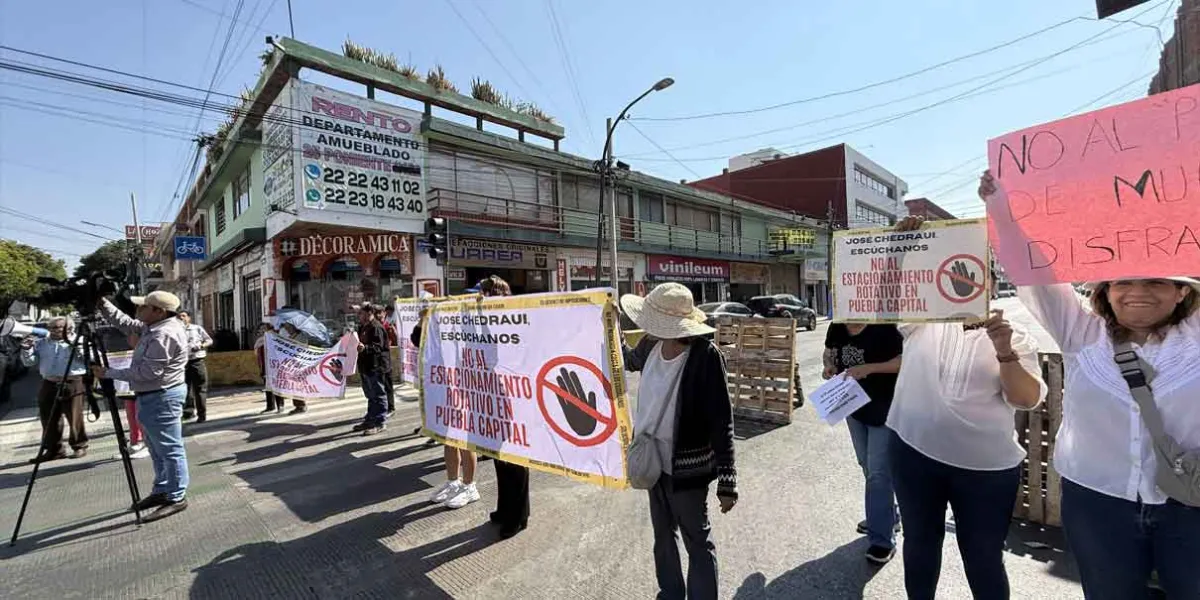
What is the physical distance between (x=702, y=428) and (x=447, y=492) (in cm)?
290

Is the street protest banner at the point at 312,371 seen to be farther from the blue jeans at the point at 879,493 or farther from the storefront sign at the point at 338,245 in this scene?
the blue jeans at the point at 879,493

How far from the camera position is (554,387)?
3.33m

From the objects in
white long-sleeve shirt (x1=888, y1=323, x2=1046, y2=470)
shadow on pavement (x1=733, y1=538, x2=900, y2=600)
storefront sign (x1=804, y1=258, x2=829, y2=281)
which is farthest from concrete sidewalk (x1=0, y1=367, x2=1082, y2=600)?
storefront sign (x1=804, y1=258, x2=829, y2=281)

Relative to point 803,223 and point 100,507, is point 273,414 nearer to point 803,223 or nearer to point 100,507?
point 100,507

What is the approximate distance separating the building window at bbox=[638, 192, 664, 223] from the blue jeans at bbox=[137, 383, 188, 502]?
19.7m

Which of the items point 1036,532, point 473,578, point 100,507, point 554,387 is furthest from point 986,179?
point 100,507

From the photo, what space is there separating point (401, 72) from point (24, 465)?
12.7 meters

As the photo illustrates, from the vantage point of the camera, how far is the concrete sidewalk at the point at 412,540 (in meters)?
3.11

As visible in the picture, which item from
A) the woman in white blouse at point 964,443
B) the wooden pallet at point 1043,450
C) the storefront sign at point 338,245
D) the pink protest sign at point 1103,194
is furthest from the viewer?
the storefront sign at point 338,245

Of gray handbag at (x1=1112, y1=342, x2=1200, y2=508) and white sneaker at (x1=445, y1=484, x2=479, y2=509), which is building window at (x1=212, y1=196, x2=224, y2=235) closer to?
white sneaker at (x1=445, y1=484, x2=479, y2=509)

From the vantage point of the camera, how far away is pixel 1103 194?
1831 mm

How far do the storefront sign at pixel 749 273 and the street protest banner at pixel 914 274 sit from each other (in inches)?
1050

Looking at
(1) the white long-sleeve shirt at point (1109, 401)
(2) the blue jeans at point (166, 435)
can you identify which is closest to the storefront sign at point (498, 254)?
(2) the blue jeans at point (166, 435)

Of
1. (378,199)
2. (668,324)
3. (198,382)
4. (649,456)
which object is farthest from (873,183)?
(649,456)
